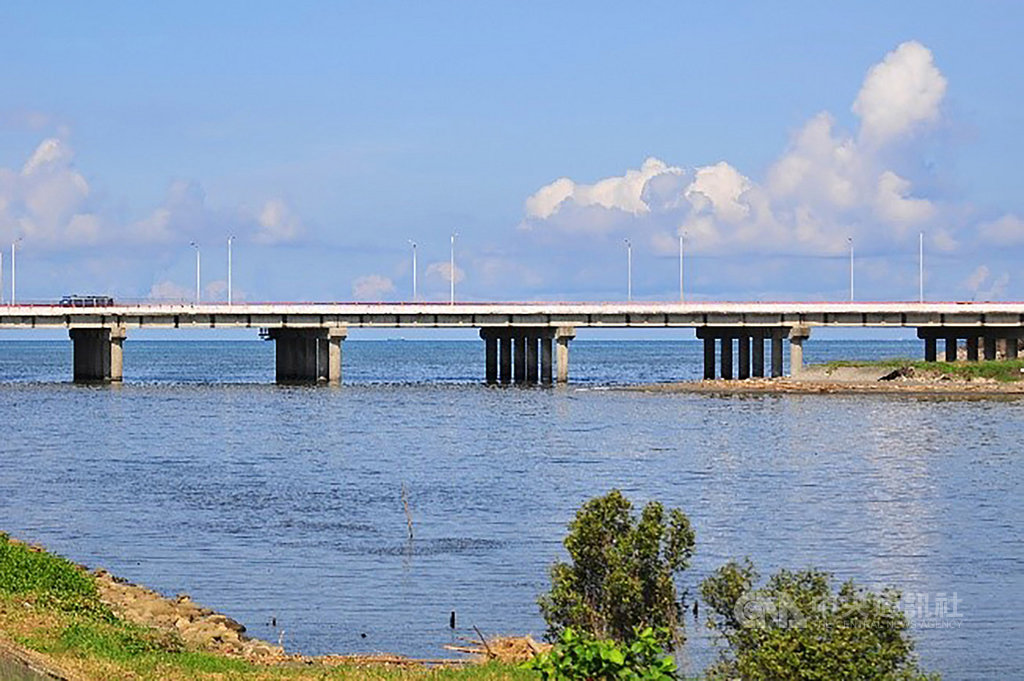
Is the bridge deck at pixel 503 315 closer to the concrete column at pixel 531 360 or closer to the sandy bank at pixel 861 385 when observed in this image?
the sandy bank at pixel 861 385

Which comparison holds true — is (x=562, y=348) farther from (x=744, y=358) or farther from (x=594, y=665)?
(x=594, y=665)

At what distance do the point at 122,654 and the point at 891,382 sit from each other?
95.8 metres

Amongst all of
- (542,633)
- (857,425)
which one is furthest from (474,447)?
(542,633)

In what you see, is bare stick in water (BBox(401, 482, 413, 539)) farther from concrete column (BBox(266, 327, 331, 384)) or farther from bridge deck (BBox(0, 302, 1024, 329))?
concrete column (BBox(266, 327, 331, 384))

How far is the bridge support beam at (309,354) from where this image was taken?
394 feet

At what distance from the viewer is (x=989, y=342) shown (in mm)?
124188

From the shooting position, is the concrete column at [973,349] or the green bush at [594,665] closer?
the green bush at [594,665]

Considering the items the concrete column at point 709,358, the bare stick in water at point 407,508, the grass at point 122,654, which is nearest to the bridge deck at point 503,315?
the concrete column at point 709,358

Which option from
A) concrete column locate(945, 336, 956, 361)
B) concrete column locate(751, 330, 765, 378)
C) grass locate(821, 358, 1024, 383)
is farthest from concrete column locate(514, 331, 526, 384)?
concrete column locate(945, 336, 956, 361)

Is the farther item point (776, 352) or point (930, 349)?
point (930, 349)

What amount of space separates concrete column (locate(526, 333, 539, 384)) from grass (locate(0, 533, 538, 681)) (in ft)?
321

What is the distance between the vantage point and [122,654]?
21859 mm

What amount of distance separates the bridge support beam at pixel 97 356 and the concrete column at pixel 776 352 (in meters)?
46.0

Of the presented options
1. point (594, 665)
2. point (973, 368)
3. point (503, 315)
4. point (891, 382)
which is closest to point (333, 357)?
point (503, 315)
